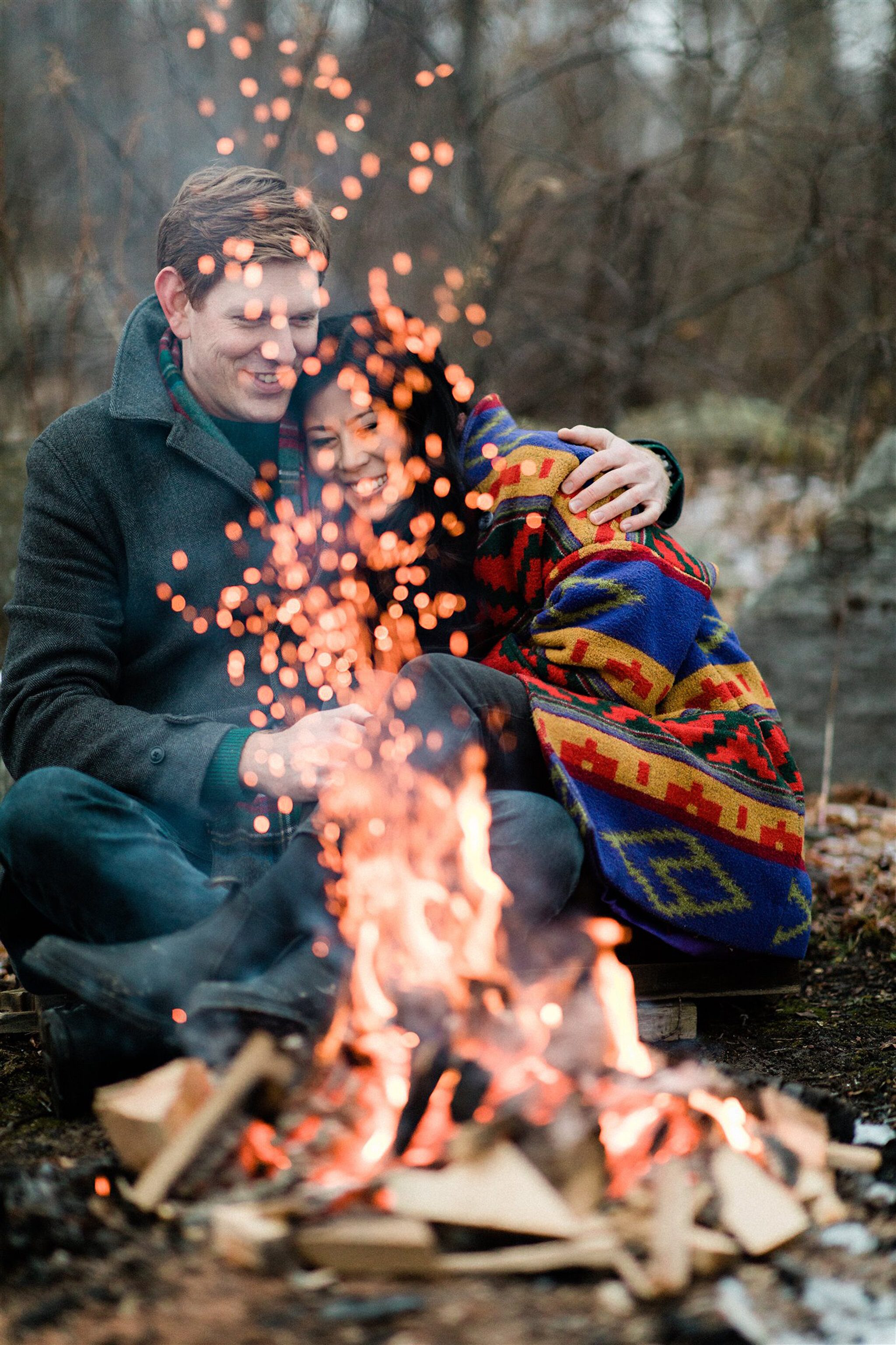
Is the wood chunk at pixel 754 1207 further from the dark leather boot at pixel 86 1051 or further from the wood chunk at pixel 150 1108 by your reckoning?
the dark leather boot at pixel 86 1051

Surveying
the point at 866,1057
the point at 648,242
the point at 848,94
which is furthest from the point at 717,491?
the point at 866,1057

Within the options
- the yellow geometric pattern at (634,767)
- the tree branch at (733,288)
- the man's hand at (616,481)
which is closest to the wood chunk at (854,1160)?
the yellow geometric pattern at (634,767)

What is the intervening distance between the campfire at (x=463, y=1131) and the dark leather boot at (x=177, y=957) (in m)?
0.12

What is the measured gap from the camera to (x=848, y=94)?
664 cm

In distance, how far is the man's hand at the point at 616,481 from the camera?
109 inches

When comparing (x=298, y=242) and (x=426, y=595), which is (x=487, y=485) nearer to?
(x=426, y=595)

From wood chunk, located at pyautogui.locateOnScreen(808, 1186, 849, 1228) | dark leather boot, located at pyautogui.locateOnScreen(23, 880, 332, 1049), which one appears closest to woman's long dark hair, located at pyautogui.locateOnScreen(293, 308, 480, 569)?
dark leather boot, located at pyautogui.locateOnScreen(23, 880, 332, 1049)

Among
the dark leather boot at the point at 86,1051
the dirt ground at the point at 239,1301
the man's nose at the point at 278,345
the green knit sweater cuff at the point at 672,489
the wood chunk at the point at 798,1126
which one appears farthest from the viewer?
the green knit sweater cuff at the point at 672,489

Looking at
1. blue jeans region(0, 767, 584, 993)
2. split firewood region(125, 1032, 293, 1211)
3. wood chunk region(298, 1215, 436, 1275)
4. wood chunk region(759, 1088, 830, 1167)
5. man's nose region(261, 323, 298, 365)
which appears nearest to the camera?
wood chunk region(298, 1215, 436, 1275)

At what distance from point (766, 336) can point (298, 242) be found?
7.71 m

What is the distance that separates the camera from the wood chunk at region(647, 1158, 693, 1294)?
5.05 feet

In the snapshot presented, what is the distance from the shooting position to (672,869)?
2.52m

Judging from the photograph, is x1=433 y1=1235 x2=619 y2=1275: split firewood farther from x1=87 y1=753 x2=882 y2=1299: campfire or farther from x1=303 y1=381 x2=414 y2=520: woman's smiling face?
x1=303 y1=381 x2=414 y2=520: woman's smiling face

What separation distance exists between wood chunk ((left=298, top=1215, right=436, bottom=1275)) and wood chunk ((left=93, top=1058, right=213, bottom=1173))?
31 centimetres
